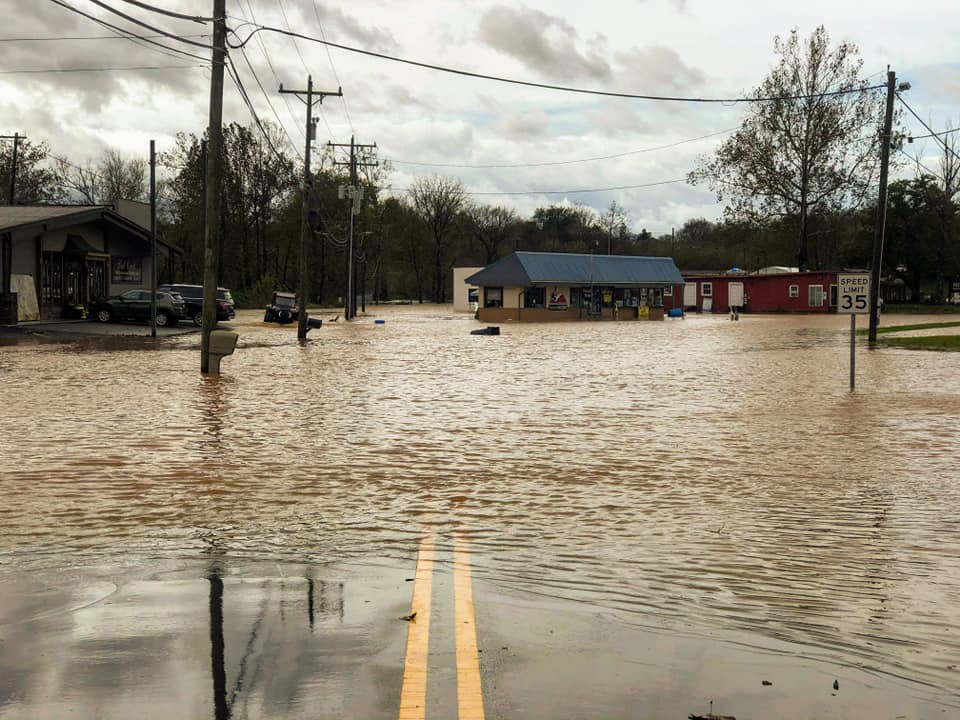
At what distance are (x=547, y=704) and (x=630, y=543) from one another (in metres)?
3.80

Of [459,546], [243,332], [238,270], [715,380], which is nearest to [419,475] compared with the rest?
[459,546]

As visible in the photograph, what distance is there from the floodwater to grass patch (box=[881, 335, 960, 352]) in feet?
45.6

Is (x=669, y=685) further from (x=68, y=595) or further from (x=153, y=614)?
(x=68, y=595)

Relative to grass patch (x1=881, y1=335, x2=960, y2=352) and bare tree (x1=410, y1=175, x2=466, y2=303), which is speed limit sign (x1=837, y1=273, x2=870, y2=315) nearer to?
grass patch (x1=881, y1=335, x2=960, y2=352)

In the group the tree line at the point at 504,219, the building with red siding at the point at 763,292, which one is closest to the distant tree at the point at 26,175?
the tree line at the point at 504,219

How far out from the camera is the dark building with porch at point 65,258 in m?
47.5

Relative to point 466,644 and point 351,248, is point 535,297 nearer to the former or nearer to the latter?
point 351,248

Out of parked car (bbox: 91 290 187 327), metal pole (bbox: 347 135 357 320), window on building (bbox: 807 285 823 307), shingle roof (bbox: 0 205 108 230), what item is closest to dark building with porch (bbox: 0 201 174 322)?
shingle roof (bbox: 0 205 108 230)

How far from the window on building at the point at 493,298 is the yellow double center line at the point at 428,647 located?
7369 centimetres

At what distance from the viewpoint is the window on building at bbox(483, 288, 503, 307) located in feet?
267

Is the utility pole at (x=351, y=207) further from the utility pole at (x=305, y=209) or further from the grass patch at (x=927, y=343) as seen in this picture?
the grass patch at (x=927, y=343)

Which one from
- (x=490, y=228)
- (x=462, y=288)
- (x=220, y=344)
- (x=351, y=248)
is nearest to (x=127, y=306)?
(x=351, y=248)

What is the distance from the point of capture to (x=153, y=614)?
20.5 ft

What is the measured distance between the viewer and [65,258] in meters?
52.9
